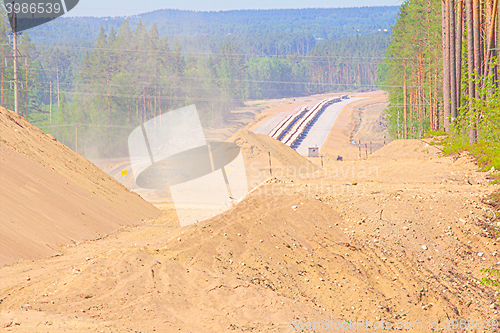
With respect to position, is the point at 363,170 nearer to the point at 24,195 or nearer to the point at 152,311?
the point at 24,195

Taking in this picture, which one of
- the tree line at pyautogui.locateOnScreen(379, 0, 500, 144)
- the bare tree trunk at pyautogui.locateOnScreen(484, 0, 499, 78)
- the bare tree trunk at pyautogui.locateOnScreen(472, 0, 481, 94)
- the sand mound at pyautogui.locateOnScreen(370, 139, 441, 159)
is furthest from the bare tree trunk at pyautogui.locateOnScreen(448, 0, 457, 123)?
the bare tree trunk at pyautogui.locateOnScreen(484, 0, 499, 78)

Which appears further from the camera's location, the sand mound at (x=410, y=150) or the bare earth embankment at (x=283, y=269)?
the sand mound at (x=410, y=150)

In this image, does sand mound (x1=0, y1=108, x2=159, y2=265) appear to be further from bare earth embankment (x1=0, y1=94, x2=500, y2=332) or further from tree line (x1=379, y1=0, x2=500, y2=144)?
tree line (x1=379, y1=0, x2=500, y2=144)

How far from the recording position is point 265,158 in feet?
106

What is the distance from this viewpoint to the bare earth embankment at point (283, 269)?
286 inches

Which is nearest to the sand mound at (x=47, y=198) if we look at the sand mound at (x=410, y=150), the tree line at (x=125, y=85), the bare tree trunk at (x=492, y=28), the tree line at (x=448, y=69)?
the tree line at (x=448, y=69)

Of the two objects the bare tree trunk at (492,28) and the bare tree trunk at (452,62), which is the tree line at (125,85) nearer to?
the bare tree trunk at (452,62)

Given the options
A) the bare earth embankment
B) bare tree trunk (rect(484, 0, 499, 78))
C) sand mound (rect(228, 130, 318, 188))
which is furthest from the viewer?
sand mound (rect(228, 130, 318, 188))

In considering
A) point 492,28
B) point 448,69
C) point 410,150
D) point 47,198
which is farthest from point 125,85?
point 492,28

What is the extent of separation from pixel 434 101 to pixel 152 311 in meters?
33.3

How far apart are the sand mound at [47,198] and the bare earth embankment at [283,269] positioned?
0.69m

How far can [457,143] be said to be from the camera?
67.4ft

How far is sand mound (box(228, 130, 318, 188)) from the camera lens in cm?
3017

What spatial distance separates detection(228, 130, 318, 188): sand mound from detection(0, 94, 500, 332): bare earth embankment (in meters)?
15.9
